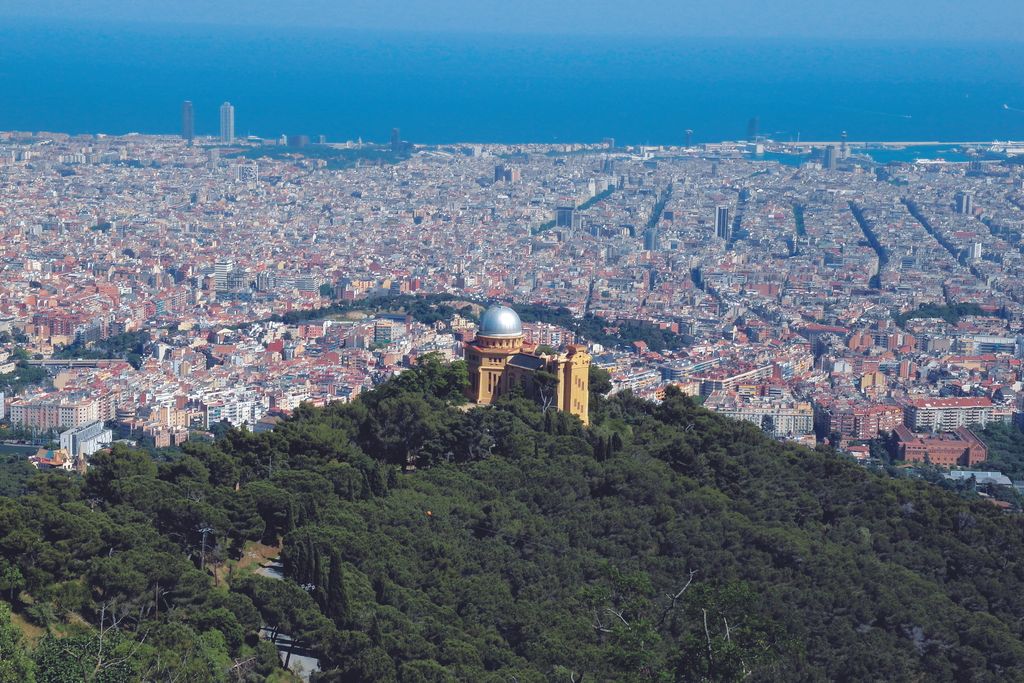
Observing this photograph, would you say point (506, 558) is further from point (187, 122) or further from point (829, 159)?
point (187, 122)

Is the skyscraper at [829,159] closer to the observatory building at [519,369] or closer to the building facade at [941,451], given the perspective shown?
the building facade at [941,451]

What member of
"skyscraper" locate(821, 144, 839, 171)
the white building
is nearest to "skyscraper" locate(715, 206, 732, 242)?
"skyscraper" locate(821, 144, 839, 171)

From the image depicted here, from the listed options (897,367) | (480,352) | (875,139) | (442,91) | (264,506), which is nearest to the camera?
(264,506)

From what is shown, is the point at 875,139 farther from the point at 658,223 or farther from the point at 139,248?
the point at 139,248

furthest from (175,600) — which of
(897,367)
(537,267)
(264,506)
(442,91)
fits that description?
(442,91)

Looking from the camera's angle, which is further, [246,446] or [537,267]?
[537,267]

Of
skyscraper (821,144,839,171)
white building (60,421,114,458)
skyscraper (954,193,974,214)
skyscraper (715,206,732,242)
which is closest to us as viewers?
white building (60,421,114,458)

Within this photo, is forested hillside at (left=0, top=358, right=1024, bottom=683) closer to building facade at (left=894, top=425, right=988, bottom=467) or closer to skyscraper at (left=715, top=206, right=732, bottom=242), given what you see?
building facade at (left=894, top=425, right=988, bottom=467)
